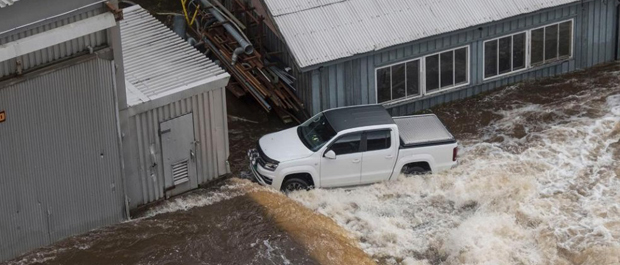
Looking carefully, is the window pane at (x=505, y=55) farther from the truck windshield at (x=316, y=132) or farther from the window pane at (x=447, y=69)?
the truck windshield at (x=316, y=132)

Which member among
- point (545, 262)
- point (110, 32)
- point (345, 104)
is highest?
point (110, 32)

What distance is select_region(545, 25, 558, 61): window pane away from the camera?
89.2ft

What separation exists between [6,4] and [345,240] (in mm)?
8193

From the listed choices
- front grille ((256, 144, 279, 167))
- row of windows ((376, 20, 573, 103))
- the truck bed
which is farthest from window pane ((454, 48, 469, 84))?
front grille ((256, 144, 279, 167))

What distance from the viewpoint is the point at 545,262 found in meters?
20.2

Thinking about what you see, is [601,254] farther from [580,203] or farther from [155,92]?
[155,92]

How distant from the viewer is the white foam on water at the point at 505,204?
67.4 feet

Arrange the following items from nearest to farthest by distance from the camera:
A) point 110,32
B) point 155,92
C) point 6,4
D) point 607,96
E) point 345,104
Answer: point 6,4, point 110,32, point 155,92, point 345,104, point 607,96

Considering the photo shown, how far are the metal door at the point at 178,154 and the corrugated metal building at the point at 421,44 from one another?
345 cm

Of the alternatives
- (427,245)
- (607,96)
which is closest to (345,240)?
(427,245)

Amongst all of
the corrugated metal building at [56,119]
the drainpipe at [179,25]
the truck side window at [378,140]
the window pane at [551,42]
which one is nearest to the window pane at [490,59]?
the window pane at [551,42]

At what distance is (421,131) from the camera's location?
75.8 ft

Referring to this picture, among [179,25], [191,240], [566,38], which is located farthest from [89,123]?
[566,38]

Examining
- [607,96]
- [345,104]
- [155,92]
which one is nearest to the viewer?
[155,92]
